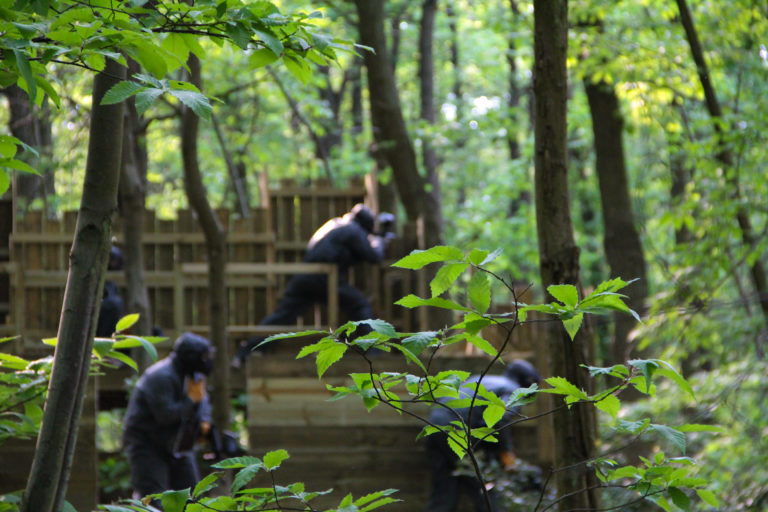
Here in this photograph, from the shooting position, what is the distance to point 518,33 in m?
15.0

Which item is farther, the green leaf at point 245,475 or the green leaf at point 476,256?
the green leaf at point 245,475

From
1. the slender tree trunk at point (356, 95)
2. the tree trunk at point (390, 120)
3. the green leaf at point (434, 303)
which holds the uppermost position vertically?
the slender tree trunk at point (356, 95)

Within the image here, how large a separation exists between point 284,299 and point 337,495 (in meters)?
2.83

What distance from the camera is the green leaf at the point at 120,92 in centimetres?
263

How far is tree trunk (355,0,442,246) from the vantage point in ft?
36.9

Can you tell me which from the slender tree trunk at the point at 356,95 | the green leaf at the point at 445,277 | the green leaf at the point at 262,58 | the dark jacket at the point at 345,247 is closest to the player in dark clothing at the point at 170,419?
the dark jacket at the point at 345,247

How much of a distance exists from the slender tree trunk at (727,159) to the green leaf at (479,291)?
652 cm

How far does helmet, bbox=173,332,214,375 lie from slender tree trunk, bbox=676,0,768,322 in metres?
4.55

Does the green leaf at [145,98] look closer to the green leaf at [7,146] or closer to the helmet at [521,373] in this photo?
the green leaf at [7,146]

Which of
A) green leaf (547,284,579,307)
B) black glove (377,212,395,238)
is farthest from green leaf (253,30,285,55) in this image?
black glove (377,212,395,238)

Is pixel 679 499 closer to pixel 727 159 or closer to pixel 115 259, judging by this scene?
pixel 727 159

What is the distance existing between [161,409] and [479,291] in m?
6.02

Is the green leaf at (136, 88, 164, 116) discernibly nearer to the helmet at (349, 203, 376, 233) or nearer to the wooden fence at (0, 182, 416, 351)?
the wooden fence at (0, 182, 416, 351)

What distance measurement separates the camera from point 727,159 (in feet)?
32.2
